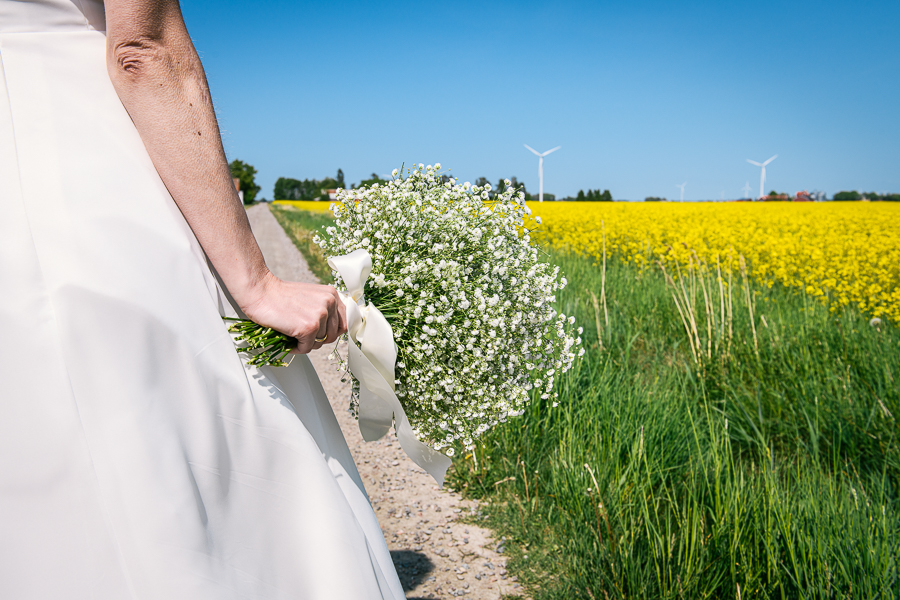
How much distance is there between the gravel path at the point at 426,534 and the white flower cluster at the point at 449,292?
1709mm

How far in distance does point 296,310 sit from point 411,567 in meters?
2.43

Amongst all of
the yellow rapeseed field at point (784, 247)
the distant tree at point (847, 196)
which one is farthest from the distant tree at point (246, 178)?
the yellow rapeseed field at point (784, 247)

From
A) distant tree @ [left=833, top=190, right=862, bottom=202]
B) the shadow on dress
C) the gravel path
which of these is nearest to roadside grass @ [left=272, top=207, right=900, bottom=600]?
the gravel path

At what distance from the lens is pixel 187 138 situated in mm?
1075

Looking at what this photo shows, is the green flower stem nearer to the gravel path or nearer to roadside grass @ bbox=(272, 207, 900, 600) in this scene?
roadside grass @ bbox=(272, 207, 900, 600)

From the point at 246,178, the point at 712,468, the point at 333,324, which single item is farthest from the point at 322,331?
the point at 246,178

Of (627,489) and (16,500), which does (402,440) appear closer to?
(16,500)

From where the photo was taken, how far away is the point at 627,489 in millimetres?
2859

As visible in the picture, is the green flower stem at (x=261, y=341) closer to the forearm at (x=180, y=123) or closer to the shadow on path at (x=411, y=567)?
the forearm at (x=180, y=123)

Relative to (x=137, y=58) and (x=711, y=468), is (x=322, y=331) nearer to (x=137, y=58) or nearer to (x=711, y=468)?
(x=137, y=58)

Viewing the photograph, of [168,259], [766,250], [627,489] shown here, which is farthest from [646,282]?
[168,259]

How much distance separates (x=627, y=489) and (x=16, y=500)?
2.54 meters

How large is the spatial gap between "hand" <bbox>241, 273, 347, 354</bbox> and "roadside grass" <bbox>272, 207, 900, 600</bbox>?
117 cm

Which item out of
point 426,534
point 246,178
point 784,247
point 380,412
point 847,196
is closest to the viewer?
point 380,412
